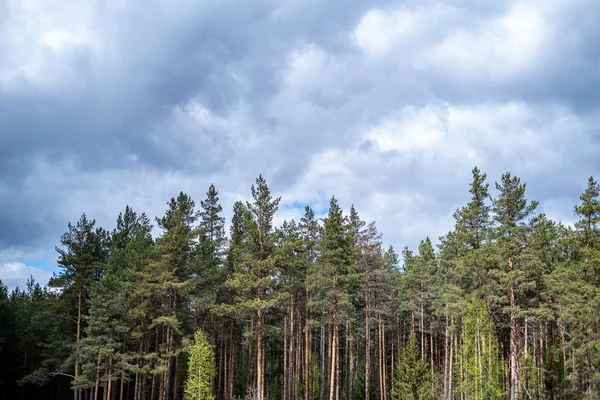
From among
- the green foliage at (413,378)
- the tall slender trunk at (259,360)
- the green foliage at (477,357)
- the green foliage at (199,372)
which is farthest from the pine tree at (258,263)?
the green foliage at (477,357)

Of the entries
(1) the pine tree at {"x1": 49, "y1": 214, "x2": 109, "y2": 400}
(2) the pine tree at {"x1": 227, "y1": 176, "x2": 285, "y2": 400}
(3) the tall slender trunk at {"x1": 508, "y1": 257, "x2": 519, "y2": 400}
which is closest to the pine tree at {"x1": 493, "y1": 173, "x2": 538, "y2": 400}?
(3) the tall slender trunk at {"x1": 508, "y1": 257, "x2": 519, "y2": 400}

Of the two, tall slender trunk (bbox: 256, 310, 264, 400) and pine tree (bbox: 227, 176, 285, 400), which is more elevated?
pine tree (bbox: 227, 176, 285, 400)

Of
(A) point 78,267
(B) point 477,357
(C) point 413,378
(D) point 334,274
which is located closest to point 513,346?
(B) point 477,357

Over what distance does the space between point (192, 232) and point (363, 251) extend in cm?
1523

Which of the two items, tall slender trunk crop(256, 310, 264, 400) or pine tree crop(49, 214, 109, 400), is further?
pine tree crop(49, 214, 109, 400)

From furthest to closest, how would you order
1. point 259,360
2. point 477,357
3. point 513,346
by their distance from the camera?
point 477,357
point 513,346
point 259,360

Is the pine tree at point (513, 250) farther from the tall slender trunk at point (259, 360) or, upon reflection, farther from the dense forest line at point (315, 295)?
the tall slender trunk at point (259, 360)

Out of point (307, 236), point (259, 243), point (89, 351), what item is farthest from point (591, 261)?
point (89, 351)

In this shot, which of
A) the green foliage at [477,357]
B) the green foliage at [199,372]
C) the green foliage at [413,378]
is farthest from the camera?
the green foliage at [413,378]

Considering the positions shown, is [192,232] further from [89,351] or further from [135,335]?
[89,351]

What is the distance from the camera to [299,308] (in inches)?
1705

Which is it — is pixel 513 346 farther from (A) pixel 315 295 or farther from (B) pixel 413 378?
(A) pixel 315 295

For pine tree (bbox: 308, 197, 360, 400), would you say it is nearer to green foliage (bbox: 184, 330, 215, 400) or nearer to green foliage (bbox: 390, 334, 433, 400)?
green foliage (bbox: 390, 334, 433, 400)

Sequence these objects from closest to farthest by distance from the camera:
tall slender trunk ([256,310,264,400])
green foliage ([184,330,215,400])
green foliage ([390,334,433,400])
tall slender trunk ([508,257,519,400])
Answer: tall slender trunk ([256,310,264,400]), green foliage ([184,330,215,400]), tall slender trunk ([508,257,519,400]), green foliage ([390,334,433,400])
